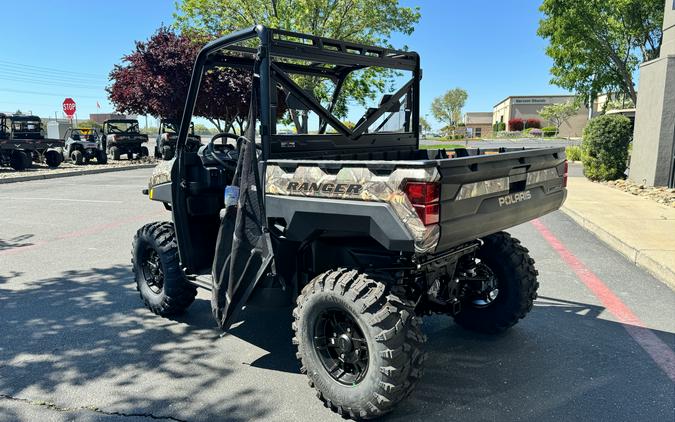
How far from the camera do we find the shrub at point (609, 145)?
44.0 ft

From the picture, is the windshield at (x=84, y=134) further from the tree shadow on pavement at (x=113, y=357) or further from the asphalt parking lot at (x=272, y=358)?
the tree shadow on pavement at (x=113, y=357)

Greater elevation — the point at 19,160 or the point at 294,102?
the point at 294,102

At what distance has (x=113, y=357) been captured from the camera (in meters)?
3.71

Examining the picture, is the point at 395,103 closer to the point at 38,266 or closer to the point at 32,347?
the point at 32,347

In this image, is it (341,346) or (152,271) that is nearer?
(341,346)

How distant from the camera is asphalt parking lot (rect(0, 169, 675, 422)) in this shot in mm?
3014

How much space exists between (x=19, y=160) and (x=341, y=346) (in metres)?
20.7

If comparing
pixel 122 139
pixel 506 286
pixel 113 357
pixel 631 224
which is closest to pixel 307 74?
pixel 506 286

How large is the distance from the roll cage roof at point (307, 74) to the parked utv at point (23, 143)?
1880 centimetres

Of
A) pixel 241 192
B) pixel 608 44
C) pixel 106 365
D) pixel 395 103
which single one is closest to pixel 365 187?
pixel 241 192

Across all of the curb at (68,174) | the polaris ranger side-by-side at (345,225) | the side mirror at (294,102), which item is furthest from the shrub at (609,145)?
the curb at (68,174)

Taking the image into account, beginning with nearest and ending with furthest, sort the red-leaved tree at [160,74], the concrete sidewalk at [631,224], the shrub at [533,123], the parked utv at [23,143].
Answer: the concrete sidewalk at [631,224], the parked utv at [23,143], the red-leaved tree at [160,74], the shrub at [533,123]

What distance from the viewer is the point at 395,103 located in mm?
4223

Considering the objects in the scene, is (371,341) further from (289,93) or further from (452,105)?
(452,105)
